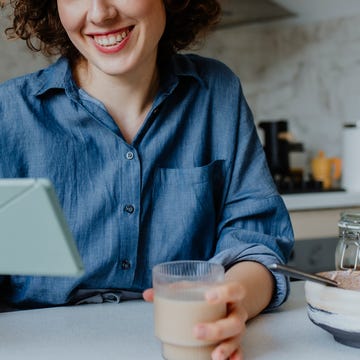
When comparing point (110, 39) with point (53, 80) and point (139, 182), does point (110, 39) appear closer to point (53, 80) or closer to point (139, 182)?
point (53, 80)

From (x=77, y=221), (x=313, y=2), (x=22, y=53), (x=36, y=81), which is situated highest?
(x=313, y=2)

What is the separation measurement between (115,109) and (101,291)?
1.16 feet

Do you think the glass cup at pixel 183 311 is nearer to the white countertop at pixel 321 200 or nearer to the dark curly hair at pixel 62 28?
the dark curly hair at pixel 62 28

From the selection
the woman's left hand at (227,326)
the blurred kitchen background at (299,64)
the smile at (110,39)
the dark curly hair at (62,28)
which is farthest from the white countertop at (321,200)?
the woman's left hand at (227,326)

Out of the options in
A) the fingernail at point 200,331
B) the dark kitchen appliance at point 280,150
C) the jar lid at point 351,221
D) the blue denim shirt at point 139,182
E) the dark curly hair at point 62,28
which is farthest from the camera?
the dark kitchen appliance at point 280,150

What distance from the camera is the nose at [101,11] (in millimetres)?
1156

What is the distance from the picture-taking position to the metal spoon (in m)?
0.89

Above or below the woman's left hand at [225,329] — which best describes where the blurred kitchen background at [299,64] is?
above

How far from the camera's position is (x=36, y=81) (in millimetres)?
1287

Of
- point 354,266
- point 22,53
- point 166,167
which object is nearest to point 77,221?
point 166,167

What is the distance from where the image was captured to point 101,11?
1156 mm

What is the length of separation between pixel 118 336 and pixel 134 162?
0.37 meters

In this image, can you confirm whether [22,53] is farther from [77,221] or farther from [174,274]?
[174,274]

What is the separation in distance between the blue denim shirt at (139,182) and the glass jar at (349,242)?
111 millimetres
